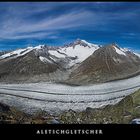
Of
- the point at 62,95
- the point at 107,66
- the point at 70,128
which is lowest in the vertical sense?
the point at 70,128

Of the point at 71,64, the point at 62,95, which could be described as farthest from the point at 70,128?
the point at 71,64

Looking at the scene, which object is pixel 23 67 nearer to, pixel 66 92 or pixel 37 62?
pixel 37 62

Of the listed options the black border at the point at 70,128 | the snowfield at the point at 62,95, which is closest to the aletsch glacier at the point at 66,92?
the snowfield at the point at 62,95

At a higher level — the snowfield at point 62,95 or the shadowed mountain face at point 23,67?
the shadowed mountain face at point 23,67

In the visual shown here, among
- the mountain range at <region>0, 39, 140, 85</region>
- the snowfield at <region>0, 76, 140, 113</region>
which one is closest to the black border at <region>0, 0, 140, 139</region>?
the snowfield at <region>0, 76, 140, 113</region>

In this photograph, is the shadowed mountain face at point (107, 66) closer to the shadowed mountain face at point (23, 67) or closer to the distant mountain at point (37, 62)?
the distant mountain at point (37, 62)

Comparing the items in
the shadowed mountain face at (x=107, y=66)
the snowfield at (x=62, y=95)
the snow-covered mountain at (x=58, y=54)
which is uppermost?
the snow-covered mountain at (x=58, y=54)

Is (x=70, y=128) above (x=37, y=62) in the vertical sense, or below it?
below
